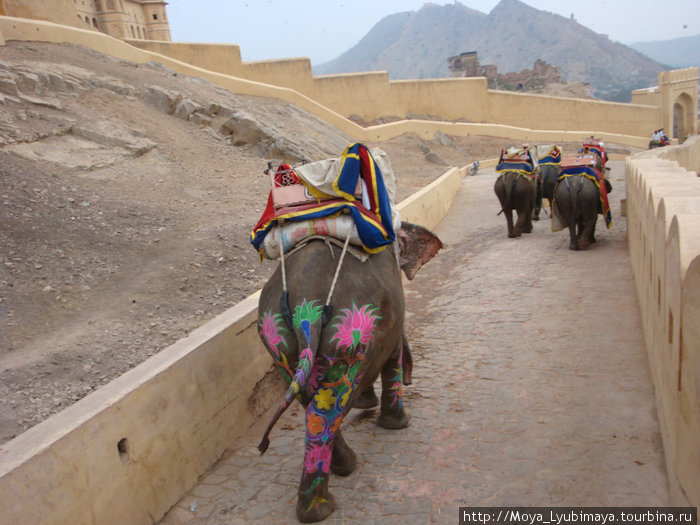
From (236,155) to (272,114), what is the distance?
5851 millimetres

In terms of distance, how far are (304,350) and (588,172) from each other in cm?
793

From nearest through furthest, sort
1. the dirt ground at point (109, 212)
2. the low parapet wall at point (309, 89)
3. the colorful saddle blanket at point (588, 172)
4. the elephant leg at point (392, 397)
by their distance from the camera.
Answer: the elephant leg at point (392, 397), the dirt ground at point (109, 212), the colorful saddle blanket at point (588, 172), the low parapet wall at point (309, 89)

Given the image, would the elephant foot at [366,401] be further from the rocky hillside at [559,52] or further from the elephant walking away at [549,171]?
the rocky hillside at [559,52]

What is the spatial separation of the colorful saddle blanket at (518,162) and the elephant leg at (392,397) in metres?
7.80

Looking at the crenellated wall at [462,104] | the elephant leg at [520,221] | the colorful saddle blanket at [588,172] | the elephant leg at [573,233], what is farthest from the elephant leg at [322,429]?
the crenellated wall at [462,104]

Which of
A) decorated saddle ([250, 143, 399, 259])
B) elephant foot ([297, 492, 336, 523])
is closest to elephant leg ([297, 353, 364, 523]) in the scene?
elephant foot ([297, 492, 336, 523])

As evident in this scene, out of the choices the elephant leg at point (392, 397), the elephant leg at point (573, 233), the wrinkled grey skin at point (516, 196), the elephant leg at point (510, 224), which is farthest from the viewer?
the elephant leg at point (510, 224)

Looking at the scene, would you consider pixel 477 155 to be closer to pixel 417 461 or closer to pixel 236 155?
pixel 236 155

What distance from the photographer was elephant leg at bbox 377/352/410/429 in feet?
16.0

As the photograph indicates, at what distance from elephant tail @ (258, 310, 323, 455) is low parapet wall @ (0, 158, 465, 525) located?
785 millimetres

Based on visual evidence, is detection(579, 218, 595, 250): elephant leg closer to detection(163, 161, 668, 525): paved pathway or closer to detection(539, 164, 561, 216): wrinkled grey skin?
detection(163, 161, 668, 525): paved pathway

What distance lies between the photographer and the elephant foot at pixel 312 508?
150 inches

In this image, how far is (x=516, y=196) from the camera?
11609 millimetres

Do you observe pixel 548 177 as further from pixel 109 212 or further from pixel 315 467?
pixel 315 467
